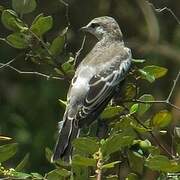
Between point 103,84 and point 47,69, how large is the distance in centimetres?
364

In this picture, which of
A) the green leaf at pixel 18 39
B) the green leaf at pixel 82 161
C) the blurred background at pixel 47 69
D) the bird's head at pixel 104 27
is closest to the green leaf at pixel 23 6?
the green leaf at pixel 18 39

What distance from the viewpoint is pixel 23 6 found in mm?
3758

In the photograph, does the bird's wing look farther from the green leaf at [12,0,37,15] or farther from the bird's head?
the green leaf at [12,0,37,15]

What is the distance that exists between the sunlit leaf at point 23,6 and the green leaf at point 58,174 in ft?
2.53

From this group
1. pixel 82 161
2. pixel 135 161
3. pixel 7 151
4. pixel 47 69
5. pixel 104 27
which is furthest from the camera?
pixel 47 69

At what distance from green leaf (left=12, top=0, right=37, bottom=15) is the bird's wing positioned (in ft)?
2.56

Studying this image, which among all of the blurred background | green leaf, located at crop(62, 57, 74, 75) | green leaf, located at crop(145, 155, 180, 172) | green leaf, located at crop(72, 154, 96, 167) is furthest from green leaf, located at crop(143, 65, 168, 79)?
the blurred background

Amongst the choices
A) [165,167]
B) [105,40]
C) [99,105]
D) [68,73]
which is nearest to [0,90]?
[105,40]

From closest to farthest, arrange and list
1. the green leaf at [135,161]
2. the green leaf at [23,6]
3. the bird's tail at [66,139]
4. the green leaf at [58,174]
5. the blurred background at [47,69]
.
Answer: the green leaf at [58,174], the green leaf at [135,161], the green leaf at [23,6], the bird's tail at [66,139], the blurred background at [47,69]

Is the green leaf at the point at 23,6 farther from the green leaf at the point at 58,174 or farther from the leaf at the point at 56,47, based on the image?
the green leaf at the point at 58,174

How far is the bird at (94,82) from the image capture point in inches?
172

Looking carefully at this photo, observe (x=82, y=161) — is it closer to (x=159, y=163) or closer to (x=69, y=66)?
(x=159, y=163)

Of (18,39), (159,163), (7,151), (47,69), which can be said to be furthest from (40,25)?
(47,69)

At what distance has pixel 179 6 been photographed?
31.4ft
